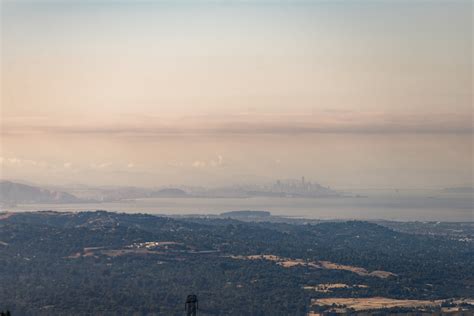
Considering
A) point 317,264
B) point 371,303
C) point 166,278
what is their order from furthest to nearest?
point 317,264, point 166,278, point 371,303

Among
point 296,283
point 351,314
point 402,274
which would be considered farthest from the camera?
point 402,274

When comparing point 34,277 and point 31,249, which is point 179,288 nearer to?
point 34,277

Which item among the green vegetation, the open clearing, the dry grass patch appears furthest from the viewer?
the open clearing

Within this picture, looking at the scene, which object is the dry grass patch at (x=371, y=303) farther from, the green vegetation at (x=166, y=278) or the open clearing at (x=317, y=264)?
the open clearing at (x=317, y=264)

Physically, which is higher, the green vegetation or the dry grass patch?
the green vegetation

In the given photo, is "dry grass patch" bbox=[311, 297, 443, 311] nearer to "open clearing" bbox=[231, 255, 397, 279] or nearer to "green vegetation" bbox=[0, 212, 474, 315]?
"green vegetation" bbox=[0, 212, 474, 315]

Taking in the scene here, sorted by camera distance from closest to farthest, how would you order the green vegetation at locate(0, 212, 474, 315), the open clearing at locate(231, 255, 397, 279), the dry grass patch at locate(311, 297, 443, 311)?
1. the green vegetation at locate(0, 212, 474, 315)
2. the dry grass patch at locate(311, 297, 443, 311)
3. the open clearing at locate(231, 255, 397, 279)

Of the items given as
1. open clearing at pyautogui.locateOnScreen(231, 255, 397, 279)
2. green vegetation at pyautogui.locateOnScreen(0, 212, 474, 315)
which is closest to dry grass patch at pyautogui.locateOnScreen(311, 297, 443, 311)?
green vegetation at pyautogui.locateOnScreen(0, 212, 474, 315)

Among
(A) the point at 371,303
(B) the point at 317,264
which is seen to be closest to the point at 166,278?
(A) the point at 371,303

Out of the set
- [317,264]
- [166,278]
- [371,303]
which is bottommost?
[371,303]

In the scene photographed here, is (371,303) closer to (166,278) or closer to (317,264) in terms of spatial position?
(166,278)

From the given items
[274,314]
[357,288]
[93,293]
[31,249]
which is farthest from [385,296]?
[31,249]
